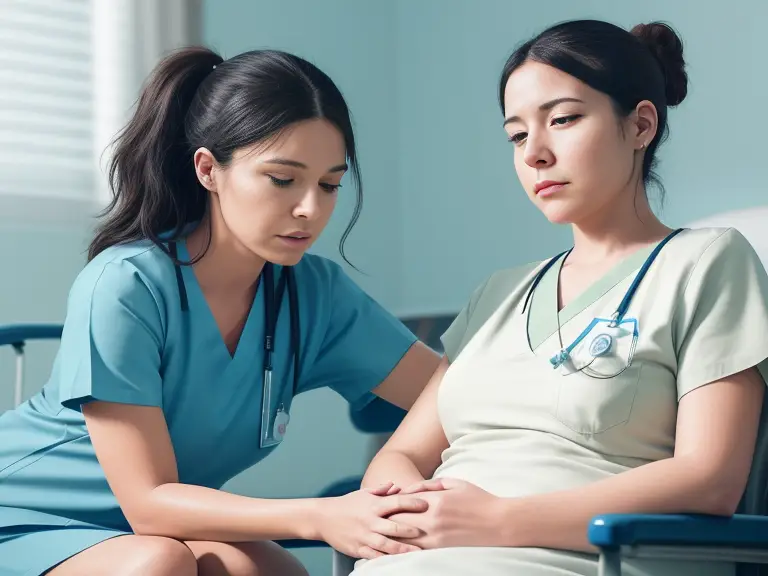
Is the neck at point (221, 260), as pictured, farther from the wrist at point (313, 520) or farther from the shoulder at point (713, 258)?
the shoulder at point (713, 258)

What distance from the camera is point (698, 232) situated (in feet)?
4.56

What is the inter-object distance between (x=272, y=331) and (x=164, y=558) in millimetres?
454

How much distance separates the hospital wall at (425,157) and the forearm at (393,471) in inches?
53.1

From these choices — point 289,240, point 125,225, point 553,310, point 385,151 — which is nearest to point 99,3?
point 385,151

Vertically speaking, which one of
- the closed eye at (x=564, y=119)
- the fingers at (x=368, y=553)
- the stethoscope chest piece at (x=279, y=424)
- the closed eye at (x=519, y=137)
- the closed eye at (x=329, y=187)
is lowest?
the fingers at (x=368, y=553)

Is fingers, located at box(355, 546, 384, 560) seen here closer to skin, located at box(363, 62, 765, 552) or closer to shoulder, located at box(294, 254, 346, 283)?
skin, located at box(363, 62, 765, 552)

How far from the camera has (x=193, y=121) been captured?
1673 mm

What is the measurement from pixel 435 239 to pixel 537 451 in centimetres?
208

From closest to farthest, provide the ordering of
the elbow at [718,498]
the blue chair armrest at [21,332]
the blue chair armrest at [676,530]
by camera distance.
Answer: the blue chair armrest at [676,530]
the elbow at [718,498]
the blue chair armrest at [21,332]

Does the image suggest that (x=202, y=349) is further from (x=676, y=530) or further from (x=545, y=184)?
(x=676, y=530)

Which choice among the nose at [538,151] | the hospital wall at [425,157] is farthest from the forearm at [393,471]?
the hospital wall at [425,157]

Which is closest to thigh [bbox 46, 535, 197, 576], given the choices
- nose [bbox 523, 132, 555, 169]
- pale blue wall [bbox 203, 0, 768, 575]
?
nose [bbox 523, 132, 555, 169]

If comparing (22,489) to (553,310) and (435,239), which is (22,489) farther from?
(435,239)

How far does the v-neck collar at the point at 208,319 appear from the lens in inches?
63.6
